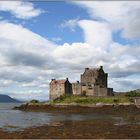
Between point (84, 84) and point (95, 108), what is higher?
point (84, 84)

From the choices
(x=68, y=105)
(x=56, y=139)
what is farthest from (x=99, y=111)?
(x=56, y=139)

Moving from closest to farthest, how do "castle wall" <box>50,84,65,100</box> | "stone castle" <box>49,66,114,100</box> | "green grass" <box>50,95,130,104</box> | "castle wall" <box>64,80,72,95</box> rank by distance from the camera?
"green grass" <box>50,95,130,104</box>, "stone castle" <box>49,66,114,100</box>, "castle wall" <box>64,80,72,95</box>, "castle wall" <box>50,84,65,100</box>

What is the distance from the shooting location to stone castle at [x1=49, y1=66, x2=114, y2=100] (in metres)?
76.8

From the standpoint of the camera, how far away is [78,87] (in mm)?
78562

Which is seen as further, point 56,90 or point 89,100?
point 56,90

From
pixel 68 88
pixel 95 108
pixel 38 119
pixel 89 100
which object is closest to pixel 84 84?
pixel 68 88

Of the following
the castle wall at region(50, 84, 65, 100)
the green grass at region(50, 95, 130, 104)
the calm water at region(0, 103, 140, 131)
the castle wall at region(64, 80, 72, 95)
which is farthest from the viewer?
the castle wall at region(50, 84, 65, 100)

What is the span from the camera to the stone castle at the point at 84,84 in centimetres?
7681

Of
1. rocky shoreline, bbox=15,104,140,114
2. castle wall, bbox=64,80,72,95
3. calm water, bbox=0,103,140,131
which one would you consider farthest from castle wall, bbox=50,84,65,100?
calm water, bbox=0,103,140,131

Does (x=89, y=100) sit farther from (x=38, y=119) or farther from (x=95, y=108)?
(x=38, y=119)

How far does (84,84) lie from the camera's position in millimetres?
78812

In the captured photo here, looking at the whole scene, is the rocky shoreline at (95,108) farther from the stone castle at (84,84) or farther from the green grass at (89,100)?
the stone castle at (84,84)

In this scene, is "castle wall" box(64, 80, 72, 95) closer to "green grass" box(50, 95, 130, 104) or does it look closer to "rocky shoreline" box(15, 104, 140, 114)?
"green grass" box(50, 95, 130, 104)

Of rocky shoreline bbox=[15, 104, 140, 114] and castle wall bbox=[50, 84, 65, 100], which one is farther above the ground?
castle wall bbox=[50, 84, 65, 100]
